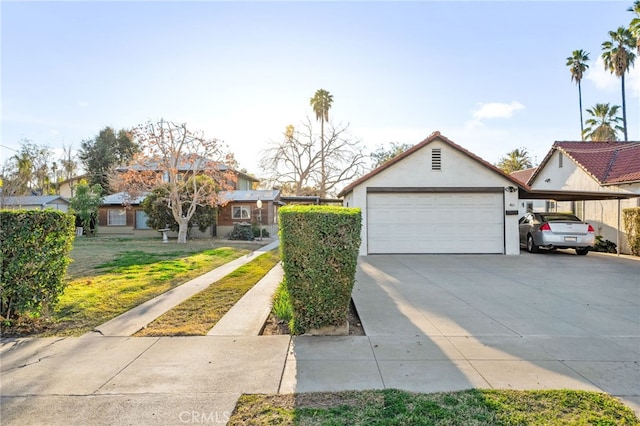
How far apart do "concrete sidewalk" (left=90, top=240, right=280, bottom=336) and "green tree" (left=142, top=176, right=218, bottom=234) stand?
42.7 ft

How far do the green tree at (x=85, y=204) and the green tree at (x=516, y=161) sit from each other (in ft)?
137

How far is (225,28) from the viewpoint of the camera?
31.7 feet

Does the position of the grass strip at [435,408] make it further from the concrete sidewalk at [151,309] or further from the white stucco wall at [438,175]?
the white stucco wall at [438,175]

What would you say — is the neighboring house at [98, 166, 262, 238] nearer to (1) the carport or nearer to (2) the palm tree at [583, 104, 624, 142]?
(1) the carport

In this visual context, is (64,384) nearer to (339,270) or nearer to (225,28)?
(339,270)

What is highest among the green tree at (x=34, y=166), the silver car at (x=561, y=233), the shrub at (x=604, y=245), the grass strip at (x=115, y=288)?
the green tree at (x=34, y=166)

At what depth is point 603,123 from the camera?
101 ft

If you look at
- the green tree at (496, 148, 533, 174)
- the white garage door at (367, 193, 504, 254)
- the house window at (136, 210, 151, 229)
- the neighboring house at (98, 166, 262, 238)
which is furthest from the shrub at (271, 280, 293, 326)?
the green tree at (496, 148, 533, 174)

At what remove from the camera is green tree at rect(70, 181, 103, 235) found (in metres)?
24.3

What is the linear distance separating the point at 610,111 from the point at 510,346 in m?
36.7

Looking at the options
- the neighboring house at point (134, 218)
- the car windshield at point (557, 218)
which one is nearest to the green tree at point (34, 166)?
the neighboring house at point (134, 218)

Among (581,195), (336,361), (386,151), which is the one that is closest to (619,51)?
(581,195)

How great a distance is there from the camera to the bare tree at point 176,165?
19547mm

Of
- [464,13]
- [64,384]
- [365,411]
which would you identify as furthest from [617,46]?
[64,384]
